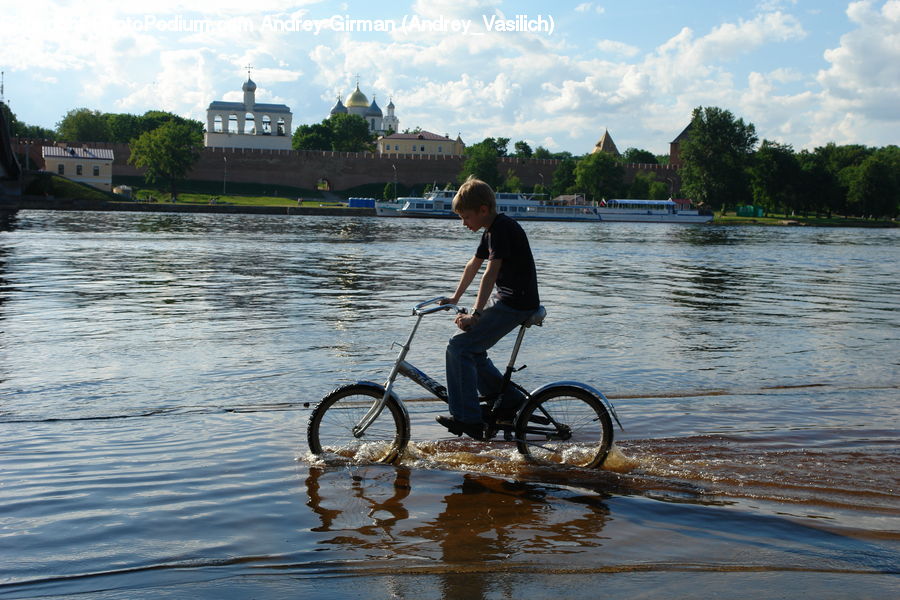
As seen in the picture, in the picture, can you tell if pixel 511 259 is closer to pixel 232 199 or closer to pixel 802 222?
pixel 232 199

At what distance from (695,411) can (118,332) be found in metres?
6.69

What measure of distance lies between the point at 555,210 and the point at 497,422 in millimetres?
84330

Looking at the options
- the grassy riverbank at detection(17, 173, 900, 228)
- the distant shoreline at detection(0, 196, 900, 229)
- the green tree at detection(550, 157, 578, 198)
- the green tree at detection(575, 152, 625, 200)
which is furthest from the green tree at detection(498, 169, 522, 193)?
the distant shoreline at detection(0, 196, 900, 229)

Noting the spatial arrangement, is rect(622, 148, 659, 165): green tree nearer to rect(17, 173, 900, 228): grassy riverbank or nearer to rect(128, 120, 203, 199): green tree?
rect(17, 173, 900, 228): grassy riverbank

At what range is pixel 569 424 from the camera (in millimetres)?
5297

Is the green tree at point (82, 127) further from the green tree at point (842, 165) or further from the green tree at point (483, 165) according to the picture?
the green tree at point (842, 165)

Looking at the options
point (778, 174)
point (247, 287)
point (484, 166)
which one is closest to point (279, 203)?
point (484, 166)

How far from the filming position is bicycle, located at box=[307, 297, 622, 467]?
524cm

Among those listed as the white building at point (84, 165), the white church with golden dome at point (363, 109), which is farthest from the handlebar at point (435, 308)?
the white church with golden dome at point (363, 109)

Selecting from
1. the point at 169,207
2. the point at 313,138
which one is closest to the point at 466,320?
the point at 169,207

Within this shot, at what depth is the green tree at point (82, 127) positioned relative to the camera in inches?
4601

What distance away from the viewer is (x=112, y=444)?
18.9ft

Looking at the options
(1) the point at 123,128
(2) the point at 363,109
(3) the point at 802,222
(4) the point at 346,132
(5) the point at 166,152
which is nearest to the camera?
(5) the point at 166,152

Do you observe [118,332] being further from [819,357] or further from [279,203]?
[279,203]
